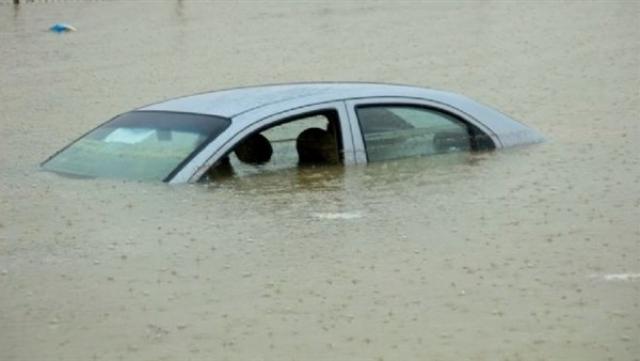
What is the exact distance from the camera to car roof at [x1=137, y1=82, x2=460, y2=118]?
10836mm

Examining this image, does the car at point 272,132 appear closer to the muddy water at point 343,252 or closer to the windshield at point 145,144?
the windshield at point 145,144

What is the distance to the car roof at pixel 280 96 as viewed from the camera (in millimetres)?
10836

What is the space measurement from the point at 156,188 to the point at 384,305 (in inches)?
117

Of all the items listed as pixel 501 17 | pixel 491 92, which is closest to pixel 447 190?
pixel 491 92

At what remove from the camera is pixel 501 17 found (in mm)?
27516

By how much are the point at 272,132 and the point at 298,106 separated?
216mm

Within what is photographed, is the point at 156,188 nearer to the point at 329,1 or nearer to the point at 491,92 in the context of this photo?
the point at 491,92

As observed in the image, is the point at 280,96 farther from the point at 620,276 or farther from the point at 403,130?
the point at 620,276

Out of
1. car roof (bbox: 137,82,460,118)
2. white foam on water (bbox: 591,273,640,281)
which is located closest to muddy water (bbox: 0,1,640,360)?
white foam on water (bbox: 591,273,640,281)

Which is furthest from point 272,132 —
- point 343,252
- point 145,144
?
point 343,252

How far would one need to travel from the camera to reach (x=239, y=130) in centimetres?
1057

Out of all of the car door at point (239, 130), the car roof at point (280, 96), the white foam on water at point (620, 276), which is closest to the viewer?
the white foam on water at point (620, 276)

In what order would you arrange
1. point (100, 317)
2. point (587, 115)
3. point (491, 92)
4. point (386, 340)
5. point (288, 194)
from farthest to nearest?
1. point (491, 92)
2. point (587, 115)
3. point (288, 194)
4. point (100, 317)
5. point (386, 340)

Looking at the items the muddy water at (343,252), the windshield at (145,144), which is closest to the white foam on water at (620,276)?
the muddy water at (343,252)
